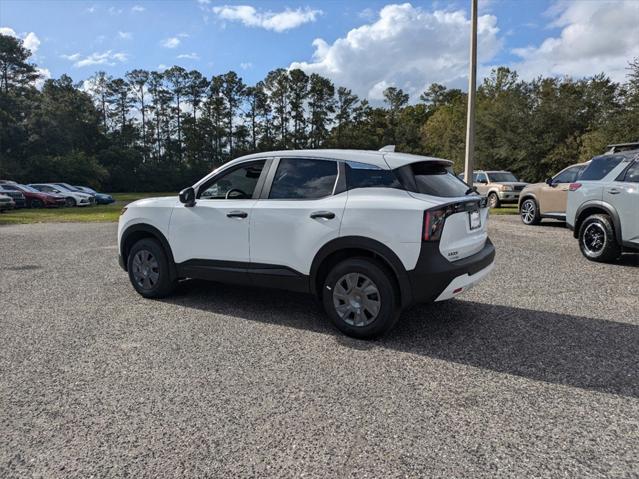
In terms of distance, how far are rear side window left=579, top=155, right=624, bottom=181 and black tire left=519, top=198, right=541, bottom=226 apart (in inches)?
190

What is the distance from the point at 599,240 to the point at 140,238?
23.7ft

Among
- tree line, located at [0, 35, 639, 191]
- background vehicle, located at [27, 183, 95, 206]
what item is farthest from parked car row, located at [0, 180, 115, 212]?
tree line, located at [0, 35, 639, 191]

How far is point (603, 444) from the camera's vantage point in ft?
A: 8.51

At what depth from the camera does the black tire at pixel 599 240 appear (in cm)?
748

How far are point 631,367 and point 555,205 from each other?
9.54 metres

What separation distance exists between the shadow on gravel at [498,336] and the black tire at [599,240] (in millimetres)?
3368

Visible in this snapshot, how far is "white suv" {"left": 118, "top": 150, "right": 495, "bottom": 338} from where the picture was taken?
3939 millimetres

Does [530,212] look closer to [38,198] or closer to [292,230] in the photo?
[292,230]

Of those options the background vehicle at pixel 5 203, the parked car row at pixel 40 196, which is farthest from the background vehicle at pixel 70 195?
the background vehicle at pixel 5 203

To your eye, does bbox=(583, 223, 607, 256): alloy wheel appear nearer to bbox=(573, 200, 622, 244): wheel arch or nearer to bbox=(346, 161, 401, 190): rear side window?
bbox=(573, 200, 622, 244): wheel arch

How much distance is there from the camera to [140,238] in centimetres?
580

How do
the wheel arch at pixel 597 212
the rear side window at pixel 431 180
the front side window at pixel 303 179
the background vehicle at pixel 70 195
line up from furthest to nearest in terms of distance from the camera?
the background vehicle at pixel 70 195
the wheel arch at pixel 597 212
the front side window at pixel 303 179
the rear side window at pixel 431 180

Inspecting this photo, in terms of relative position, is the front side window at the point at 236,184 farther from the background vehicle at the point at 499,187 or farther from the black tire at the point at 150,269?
the background vehicle at the point at 499,187

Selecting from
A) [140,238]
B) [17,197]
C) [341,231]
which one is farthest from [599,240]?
[17,197]
